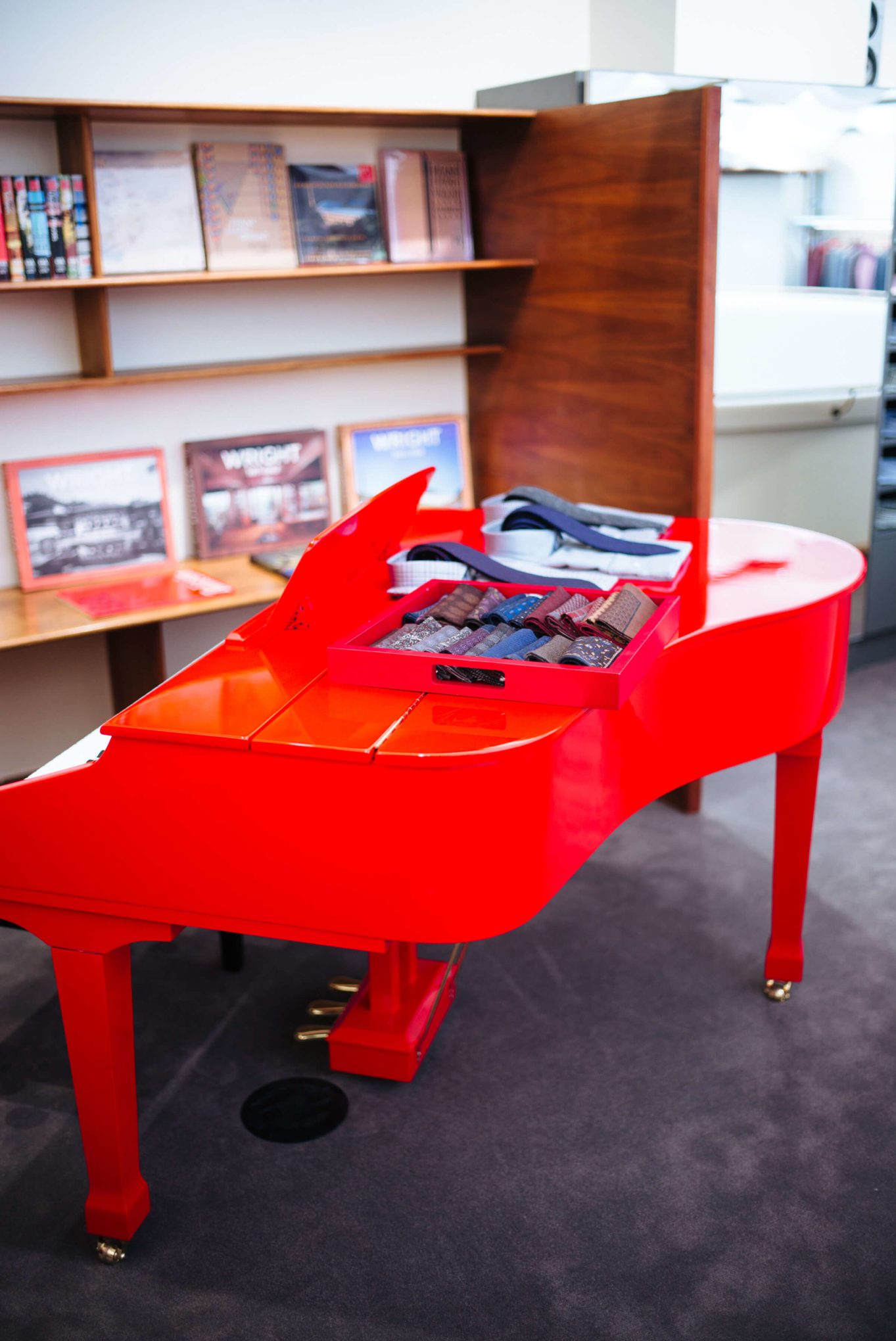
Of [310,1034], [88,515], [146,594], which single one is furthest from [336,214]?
[310,1034]

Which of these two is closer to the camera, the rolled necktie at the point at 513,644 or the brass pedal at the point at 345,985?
the rolled necktie at the point at 513,644

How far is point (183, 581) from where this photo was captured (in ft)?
9.47

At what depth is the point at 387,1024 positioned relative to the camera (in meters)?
2.15

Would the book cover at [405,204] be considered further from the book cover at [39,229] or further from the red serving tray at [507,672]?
the red serving tray at [507,672]

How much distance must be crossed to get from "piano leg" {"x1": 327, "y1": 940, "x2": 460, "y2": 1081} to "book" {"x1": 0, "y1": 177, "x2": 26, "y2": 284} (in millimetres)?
1650

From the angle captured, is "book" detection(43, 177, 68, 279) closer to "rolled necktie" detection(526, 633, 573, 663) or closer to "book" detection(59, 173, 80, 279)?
"book" detection(59, 173, 80, 279)

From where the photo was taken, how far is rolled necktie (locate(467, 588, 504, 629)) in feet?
5.65

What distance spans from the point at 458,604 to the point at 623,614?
26 centimetres

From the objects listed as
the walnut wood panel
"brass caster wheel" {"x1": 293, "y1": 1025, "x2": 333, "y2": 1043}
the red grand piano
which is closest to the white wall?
the walnut wood panel

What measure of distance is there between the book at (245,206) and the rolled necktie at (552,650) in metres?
1.82

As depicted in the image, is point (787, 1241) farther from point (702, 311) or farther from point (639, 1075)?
point (702, 311)

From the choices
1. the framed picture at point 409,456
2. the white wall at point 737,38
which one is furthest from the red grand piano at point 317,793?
the white wall at point 737,38

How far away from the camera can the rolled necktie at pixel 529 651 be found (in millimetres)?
1527

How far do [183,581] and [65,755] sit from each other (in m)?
1.12
